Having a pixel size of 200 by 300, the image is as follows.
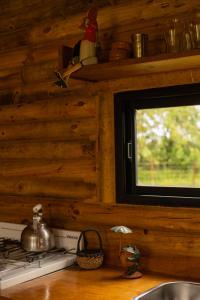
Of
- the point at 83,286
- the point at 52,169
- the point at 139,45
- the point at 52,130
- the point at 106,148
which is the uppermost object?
the point at 139,45

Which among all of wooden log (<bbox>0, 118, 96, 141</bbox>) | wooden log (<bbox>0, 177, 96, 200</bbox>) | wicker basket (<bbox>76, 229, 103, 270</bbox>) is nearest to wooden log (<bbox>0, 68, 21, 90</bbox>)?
wooden log (<bbox>0, 118, 96, 141</bbox>)

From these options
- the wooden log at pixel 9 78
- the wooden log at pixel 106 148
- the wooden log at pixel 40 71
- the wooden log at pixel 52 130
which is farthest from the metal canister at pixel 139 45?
the wooden log at pixel 9 78

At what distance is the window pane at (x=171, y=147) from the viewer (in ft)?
15.0

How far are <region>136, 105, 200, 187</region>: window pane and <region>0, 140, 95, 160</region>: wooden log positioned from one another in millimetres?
1800

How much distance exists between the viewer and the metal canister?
208 cm

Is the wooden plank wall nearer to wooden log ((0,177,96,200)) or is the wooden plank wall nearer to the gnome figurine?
wooden log ((0,177,96,200))

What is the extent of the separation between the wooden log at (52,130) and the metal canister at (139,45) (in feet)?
1.74

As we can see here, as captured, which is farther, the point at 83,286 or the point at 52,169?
the point at 52,169

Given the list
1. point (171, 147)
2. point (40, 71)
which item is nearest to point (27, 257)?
point (40, 71)

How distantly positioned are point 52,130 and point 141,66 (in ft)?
2.73

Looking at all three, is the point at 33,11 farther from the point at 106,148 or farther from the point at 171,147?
the point at 171,147

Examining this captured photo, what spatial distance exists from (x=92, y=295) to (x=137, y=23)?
1.41 m

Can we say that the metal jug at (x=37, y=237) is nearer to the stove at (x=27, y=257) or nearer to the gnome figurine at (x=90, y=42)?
the stove at (x=27, y=257)

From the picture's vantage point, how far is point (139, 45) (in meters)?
2.09
